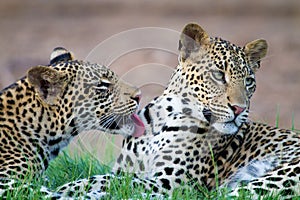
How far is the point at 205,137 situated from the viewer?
9.50m

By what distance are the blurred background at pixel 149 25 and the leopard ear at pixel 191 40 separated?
8.30 meters

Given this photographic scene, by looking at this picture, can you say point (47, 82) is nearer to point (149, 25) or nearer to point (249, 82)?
point (249, 82)

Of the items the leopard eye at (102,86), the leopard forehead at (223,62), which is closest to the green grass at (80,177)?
the leopard eye at (102,86)

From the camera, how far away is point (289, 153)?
935 cm

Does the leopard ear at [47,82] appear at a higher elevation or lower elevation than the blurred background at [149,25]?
lower

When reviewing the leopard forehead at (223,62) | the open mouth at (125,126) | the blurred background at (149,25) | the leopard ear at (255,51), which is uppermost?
the blurred background at (149,25)

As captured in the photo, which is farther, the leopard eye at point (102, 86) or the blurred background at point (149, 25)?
the blurred background at point (149, 25)

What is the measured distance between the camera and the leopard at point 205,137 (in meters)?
9.14

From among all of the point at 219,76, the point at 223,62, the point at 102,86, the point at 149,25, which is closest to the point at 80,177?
the point at 102,86

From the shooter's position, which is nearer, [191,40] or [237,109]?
[237,109]

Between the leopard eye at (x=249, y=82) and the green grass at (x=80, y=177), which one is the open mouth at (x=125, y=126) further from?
the leopard eye at (x=249, y=82)

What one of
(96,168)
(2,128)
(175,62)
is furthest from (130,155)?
(175,62)

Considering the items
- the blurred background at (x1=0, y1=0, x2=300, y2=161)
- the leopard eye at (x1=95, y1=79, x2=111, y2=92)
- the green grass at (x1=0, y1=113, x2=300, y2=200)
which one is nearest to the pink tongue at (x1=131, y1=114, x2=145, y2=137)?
the leopard eye at (x1=95, y1=79, x2=111, y2=92)

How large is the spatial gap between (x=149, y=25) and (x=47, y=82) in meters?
13.2
